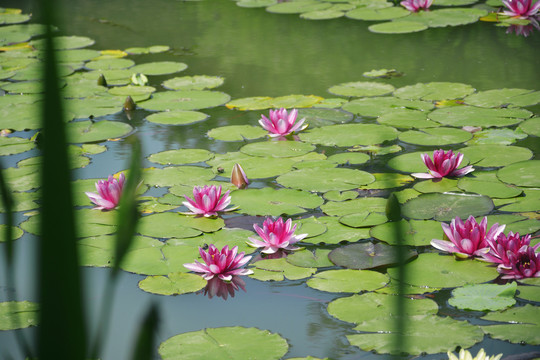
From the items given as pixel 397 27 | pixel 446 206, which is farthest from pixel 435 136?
pixel 397 27

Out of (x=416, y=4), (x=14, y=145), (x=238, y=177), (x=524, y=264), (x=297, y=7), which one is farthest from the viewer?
(x=297, y=7)

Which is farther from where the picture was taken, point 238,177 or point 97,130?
point 97,130

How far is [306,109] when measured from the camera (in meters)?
3.69

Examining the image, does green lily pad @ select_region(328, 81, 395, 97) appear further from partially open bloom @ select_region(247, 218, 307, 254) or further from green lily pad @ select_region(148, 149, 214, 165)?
partially open bloom @ select_region(247, 218, 307, 254)

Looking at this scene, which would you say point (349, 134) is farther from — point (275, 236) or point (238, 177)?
point (275, 236)

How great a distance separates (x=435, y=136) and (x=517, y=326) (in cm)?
156

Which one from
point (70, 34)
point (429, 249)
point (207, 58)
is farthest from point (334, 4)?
point (429, 249)

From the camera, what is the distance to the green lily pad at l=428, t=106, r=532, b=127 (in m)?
3.29

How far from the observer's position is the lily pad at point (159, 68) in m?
4.57

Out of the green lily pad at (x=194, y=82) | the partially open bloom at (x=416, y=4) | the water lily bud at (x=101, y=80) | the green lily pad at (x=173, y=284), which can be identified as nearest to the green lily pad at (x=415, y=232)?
the green lily pad at (x=173, y=284)

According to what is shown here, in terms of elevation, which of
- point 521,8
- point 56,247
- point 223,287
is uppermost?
point 56,247

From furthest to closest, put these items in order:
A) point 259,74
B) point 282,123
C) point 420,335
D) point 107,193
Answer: point 259,74
point 282,123
point 107,193
point 420,335

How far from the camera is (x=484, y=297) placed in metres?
1.89

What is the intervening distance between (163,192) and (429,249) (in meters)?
1.13
